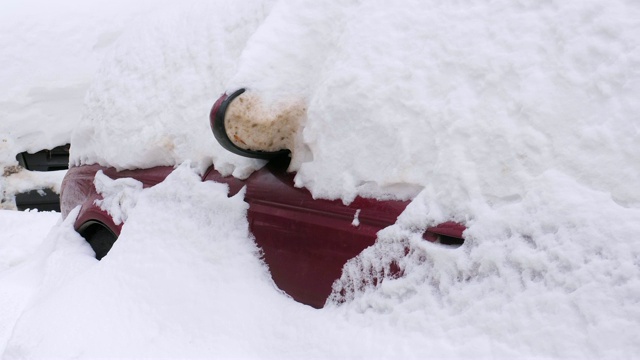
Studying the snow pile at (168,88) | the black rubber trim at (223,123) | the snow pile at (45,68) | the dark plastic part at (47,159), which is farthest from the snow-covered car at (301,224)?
the snow pile at (45,68)

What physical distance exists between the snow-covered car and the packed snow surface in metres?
0.03

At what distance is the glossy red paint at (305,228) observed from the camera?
5.23 ft

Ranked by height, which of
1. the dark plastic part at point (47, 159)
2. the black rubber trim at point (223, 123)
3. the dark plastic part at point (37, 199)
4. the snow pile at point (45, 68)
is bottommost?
the dark plastic part at point (37, 199)

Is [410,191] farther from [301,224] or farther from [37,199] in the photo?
[37,199]

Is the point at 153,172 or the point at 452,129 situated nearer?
the point at 452,129

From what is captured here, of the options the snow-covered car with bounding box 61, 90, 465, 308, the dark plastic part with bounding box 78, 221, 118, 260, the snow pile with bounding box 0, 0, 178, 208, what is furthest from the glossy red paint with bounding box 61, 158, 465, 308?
the snow pile with bounding box 0, 0, 178, 208

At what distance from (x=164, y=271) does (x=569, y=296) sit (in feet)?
4.42

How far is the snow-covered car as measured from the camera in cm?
159

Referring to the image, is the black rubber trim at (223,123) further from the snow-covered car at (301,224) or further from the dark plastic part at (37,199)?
the dark plastic part at (37,199)

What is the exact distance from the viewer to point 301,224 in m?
1.76

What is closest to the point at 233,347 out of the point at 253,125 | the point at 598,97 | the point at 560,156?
the point at 253,125

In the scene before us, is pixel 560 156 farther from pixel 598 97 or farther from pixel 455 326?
pixel 455 326

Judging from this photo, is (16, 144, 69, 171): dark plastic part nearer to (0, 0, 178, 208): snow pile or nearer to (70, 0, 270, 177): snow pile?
(0, 0, 178, 208): snow pile

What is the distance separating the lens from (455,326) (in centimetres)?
136
